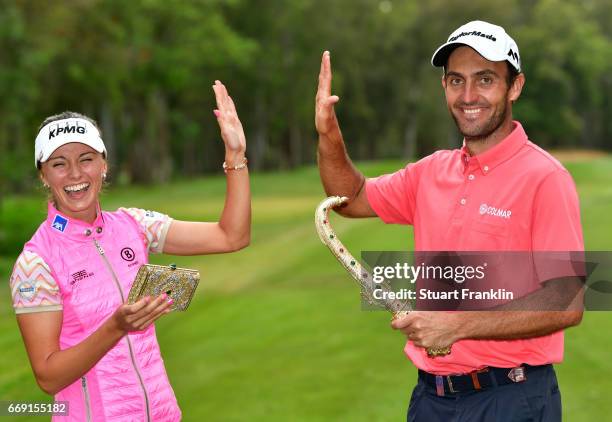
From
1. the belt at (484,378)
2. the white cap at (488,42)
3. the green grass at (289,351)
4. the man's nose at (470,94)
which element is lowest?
the green grass at (289,351)

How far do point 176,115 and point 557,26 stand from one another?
39.8 metres

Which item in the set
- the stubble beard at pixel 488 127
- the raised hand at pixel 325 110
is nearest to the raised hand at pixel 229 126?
the raised hand at pixel 325 110

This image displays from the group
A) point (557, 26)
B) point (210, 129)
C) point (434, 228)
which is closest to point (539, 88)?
point (557, 26)

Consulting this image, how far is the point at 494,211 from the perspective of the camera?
13.7 feet

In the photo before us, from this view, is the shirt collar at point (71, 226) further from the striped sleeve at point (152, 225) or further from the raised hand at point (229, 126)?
the raised hand at point (229, 126)

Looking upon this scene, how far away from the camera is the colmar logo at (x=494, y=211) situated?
4.13 metres

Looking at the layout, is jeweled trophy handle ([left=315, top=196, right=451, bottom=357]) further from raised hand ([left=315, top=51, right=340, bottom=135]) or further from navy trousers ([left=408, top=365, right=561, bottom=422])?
raised hand ([left=315, top=51, right=340, bottom=135])

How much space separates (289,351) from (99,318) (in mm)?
7628

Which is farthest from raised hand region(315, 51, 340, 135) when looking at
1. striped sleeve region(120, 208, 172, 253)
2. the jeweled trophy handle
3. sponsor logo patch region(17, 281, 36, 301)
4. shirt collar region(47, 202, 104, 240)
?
sponsor logo patch region(17, 281, 36, 301)

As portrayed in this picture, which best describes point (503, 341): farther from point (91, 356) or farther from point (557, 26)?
point (557, 26)

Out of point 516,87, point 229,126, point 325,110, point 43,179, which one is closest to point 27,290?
point 43,179

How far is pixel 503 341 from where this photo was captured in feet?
13.6

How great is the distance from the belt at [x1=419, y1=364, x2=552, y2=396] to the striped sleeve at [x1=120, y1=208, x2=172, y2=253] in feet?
5.01

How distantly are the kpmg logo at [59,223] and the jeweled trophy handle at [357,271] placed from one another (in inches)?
45.6
